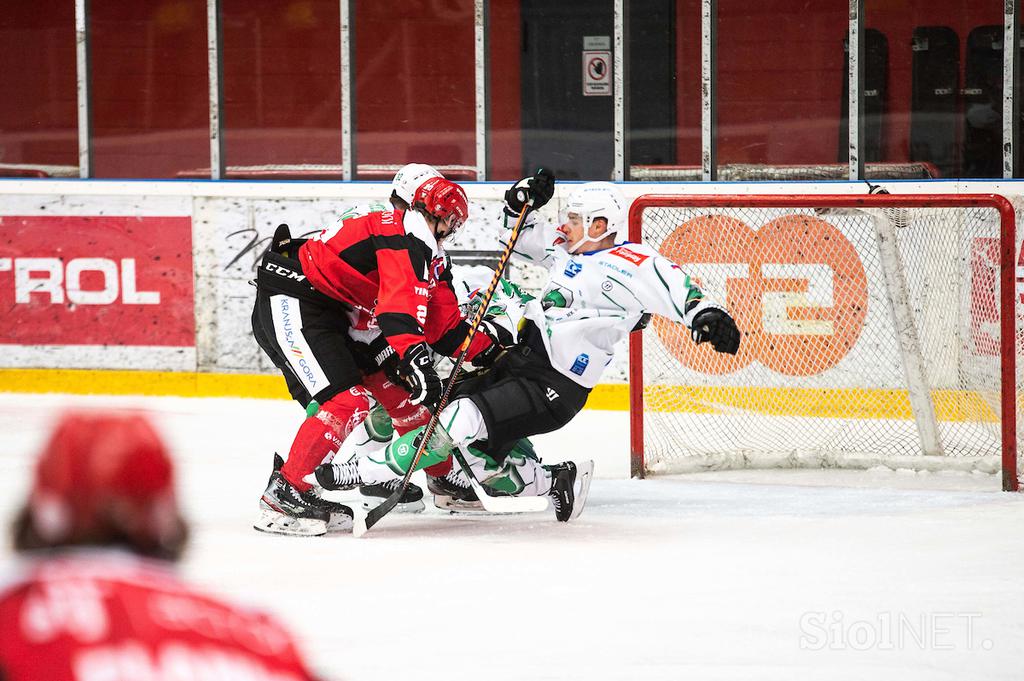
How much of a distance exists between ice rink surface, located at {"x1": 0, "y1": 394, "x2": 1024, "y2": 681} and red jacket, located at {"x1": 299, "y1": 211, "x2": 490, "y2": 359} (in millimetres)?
588

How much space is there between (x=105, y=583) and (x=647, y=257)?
3516 mm

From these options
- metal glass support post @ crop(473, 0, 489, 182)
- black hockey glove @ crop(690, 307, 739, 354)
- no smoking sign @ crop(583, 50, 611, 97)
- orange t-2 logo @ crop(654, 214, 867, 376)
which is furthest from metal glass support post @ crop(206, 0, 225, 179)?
black hockey glove @ crop(690, 307, 739, 354)

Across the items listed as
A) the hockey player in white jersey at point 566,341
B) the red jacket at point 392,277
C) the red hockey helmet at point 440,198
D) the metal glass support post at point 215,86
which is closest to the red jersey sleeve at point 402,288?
the red jacket at point 392,277

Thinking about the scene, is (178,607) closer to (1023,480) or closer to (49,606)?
(49,606)

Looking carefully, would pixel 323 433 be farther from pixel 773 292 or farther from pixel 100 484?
pixel 100 484

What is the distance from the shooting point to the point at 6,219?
723cm

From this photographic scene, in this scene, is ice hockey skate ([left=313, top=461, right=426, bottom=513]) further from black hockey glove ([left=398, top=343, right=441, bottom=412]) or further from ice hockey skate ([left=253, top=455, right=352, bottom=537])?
black hockey glove ([left=398, top=343, right=441, bottom=412])

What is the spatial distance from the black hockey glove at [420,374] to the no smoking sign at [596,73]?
3.25 m

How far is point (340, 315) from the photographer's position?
441cm

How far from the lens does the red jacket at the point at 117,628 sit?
102 centimetres

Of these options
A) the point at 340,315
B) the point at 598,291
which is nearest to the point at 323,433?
the point at 340,315

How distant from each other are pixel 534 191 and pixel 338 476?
1.06 m

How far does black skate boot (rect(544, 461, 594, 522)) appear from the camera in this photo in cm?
450

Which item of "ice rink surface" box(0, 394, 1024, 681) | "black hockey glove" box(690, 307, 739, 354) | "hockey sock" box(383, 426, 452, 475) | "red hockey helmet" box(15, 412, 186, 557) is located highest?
"red hockey helmet" box(15, 412, 186, 557)
